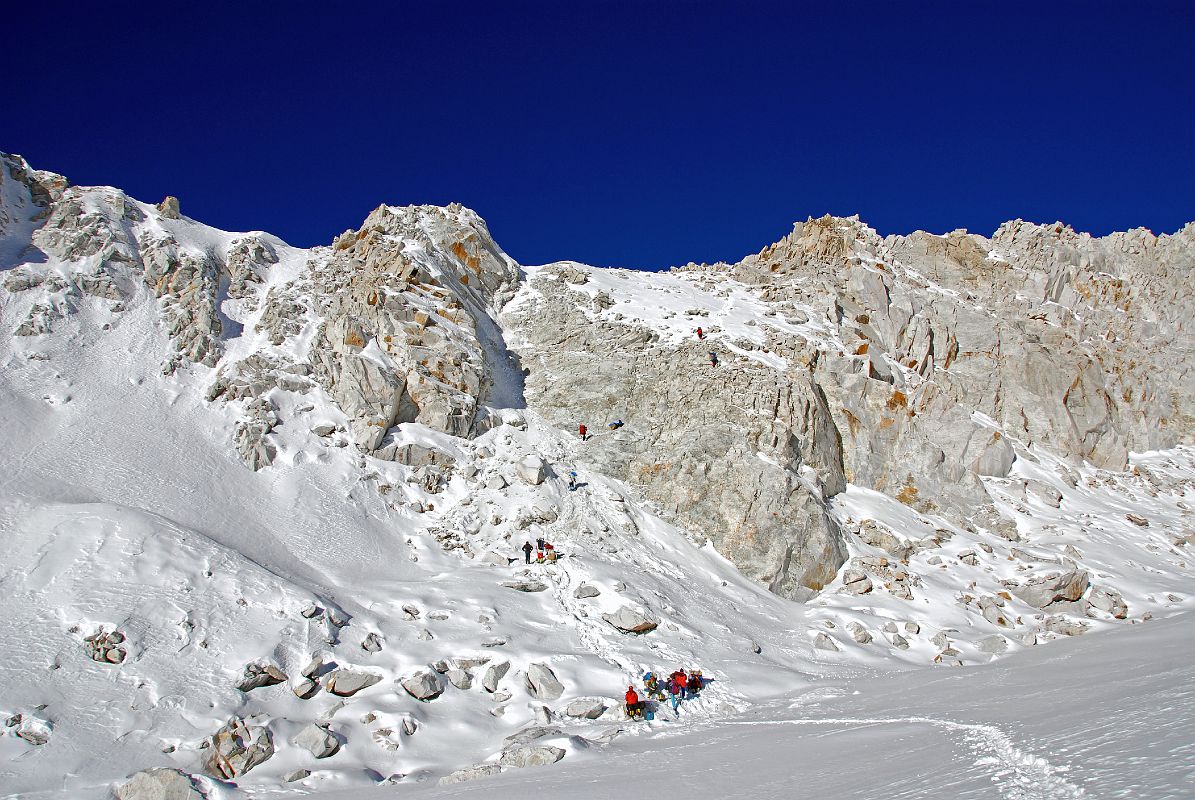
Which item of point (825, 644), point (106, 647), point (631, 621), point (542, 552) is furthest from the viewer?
point (542, 552)

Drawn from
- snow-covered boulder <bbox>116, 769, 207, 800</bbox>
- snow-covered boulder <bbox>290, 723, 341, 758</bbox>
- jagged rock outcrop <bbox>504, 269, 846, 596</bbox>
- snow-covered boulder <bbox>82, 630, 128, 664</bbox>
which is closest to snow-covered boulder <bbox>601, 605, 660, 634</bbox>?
jagged rock outcrop <bbox>504, 269, 846, 596</bbox>

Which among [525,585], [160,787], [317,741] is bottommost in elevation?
[317,741]

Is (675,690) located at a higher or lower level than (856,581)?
lower

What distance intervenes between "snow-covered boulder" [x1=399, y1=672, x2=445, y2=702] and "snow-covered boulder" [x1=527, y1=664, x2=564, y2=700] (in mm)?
2420

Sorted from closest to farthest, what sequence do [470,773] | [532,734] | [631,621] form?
[470,773]
[532,734]
[631,621]

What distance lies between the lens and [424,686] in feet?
55.2

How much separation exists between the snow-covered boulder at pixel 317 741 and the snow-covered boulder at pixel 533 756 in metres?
4.01

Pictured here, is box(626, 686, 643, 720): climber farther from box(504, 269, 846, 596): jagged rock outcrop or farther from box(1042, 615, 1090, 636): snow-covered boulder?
box(1042, 615, 1090, 636): snow-covered boulder

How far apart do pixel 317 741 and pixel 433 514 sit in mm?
13081

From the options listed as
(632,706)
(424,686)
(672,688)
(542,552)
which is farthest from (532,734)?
(542,552)

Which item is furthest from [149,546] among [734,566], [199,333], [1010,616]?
[1010,616]

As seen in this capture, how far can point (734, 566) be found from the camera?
2769 cm

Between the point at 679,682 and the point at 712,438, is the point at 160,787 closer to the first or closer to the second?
the point at 679,682

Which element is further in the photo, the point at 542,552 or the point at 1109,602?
the point at 1109,602
